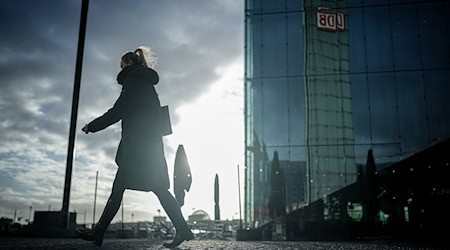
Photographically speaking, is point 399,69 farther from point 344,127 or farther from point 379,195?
point 379,195

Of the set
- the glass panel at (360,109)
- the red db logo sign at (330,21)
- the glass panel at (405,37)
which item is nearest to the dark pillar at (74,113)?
the glass panel at (360,109)

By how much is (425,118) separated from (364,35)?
4820 millimetres

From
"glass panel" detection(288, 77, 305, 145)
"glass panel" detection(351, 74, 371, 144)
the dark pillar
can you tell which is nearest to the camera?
the dark pillar

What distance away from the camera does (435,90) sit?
2198 centimetres

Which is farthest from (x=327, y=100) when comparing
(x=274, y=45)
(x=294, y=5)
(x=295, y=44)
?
(x=294, y=5)

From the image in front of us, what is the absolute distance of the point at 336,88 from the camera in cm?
2362

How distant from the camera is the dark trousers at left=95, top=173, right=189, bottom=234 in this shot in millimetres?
4109

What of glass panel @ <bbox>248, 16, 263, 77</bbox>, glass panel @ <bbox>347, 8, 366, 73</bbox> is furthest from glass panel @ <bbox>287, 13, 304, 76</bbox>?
glass panel @ <bbox>347, 8, 366, 73</bbox>

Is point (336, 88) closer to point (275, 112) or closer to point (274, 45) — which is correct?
point (275, 112)

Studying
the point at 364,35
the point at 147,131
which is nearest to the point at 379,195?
the point at 364,35

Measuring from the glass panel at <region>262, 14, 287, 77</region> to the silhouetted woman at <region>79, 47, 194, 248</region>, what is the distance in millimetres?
19589

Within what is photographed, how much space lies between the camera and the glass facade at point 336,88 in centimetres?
2200

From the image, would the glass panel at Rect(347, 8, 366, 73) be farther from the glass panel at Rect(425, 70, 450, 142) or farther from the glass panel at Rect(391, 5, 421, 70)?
the glass panel at Rect(425, 70, 450, 142)

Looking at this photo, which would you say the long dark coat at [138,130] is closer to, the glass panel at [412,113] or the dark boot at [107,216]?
the dark boot at [107,216]
